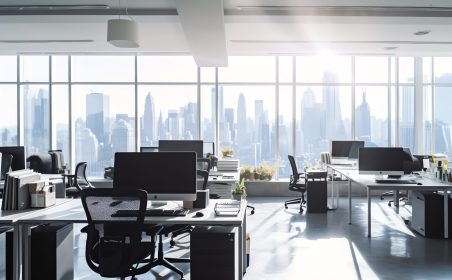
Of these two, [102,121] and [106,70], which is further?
[102,121]

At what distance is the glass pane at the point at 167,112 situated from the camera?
1068cm

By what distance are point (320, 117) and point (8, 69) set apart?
853 cm

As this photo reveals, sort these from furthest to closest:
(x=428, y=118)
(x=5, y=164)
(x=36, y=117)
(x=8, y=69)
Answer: (x=428, y=118), (x=36, y=117), (x=8, y=69), (x=5, y=164)

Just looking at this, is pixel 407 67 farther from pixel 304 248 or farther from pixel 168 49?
pixel 304 248

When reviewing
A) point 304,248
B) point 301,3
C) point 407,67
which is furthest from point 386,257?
point 407,67

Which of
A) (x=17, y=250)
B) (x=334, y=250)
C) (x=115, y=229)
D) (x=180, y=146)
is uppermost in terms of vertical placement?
(x=180, y=146)

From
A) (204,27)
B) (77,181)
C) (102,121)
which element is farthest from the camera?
(102,121)

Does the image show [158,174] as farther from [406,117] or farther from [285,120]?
A: [406,117]

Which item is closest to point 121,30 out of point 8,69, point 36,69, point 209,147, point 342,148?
point 209,147

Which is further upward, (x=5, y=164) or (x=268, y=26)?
(x=268, y=26)

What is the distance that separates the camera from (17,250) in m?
3.38

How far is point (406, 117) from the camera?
1082 centimetres

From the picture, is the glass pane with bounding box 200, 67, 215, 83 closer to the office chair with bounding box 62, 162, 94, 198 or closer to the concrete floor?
the office chair with bounding box 62, 162, 94, 198

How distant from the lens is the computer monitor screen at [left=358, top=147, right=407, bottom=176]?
21.5ft
